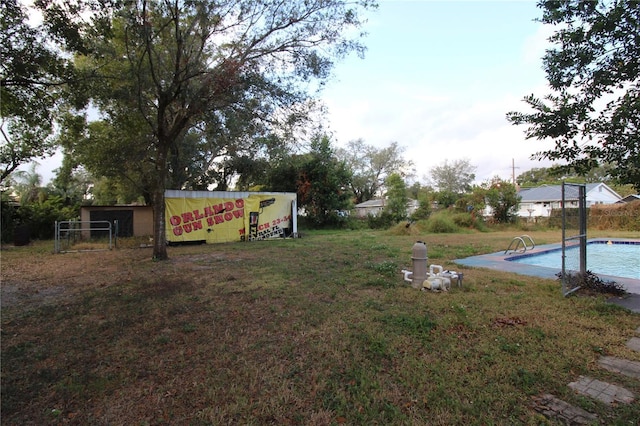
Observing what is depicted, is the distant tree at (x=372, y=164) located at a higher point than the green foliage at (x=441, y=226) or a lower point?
higher

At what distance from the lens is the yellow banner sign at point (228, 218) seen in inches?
459

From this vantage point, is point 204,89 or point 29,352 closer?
point 29,352

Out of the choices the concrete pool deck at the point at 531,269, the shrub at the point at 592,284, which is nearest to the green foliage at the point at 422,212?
the concrete pool deck at the point at 531,269

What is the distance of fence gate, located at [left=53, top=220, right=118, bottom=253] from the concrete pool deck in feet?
36.8

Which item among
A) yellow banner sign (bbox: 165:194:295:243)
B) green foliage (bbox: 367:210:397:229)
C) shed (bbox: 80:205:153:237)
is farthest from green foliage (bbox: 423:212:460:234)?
shed (bbox: 80:205:153:237)

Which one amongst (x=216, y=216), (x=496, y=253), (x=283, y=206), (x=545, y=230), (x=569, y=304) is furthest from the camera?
(x=545, y=230)

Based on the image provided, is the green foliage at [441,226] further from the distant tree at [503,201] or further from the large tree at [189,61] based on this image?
the large tree at [189,61]

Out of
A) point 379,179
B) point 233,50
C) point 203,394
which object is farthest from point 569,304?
point 379,179

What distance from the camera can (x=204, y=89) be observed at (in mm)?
7398

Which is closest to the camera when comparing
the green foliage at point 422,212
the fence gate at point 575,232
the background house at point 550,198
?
the fence gate at point 575,232

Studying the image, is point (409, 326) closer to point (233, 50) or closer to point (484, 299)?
point (484, 299)

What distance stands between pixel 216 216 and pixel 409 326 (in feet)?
34.5

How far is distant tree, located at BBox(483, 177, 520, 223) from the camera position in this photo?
743 inches

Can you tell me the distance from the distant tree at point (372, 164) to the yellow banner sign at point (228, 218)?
2591 cm
